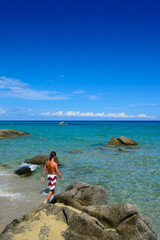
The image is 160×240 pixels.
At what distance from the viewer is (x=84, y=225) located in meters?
5.35

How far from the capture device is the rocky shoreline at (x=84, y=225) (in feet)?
17.0

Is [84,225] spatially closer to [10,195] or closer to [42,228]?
[42,228]

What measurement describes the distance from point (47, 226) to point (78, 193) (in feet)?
7.70

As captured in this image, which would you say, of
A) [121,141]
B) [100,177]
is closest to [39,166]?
[100,177]

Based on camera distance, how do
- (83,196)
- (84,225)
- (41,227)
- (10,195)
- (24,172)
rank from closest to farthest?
(84,225)
(41,227)
(83,196)
(10,195)
(24,172)

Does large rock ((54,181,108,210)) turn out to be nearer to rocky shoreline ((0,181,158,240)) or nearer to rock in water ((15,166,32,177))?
rocky shoreline ((0,181,158,240))

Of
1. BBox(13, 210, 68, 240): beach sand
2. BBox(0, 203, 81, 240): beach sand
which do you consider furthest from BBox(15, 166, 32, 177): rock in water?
BBox(13, 210, 68, 240): beach sand

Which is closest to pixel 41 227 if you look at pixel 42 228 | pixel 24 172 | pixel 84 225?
pixel 42 228

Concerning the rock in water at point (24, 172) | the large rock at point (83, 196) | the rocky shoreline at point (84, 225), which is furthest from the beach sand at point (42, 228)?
the rock in water at point (24, 172)

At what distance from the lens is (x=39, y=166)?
16109 millimetres

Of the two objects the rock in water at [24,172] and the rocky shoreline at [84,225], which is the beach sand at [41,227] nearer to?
the rocky shoreline at [84,225]

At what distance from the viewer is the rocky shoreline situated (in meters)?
5.19

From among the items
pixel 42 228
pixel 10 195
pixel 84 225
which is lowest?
pixel 10 195

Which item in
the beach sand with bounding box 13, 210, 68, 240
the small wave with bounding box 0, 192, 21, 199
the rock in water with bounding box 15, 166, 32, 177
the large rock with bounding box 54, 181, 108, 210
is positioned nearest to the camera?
the beach sand with bounding box 13, 210, 68, 240
